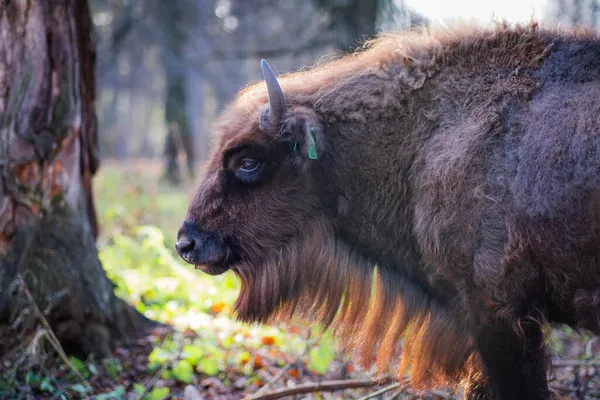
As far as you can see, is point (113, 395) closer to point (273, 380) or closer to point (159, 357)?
point (159, 357)

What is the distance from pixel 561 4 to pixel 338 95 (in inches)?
315

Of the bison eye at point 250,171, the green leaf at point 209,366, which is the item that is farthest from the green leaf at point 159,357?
the bison eye at point 250,171

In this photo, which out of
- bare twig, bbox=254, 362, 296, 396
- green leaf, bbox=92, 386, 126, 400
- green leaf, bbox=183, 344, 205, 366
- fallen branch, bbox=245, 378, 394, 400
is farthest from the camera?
green leaf, bbox=183, 344, 205, 366

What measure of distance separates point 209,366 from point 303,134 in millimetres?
1877

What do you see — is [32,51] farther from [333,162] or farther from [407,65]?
[407,65]

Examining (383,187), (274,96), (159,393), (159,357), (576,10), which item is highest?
(576,10)

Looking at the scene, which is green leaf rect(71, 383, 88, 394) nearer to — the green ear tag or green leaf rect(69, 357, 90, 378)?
green leaf rect(69, 357, 90, 378)

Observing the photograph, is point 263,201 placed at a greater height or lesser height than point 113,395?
greater

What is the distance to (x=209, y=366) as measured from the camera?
4.37m

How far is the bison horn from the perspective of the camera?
343 centimetres

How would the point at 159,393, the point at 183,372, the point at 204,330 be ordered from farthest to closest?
1. the point at 204,330
2. the point at 183,372
3. the point at 159,393

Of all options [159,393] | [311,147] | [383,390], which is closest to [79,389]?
[159,393]

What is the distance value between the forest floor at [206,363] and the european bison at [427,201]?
50 centimetres

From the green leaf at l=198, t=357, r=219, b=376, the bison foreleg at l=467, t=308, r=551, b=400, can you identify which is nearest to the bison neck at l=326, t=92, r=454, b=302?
the bison foreleg at l=467, t=308, r=551, b=400
